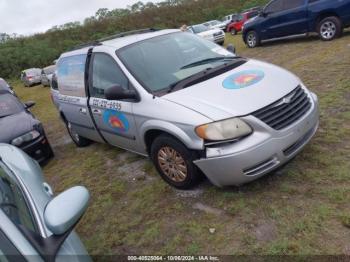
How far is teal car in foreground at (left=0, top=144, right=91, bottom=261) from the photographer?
175 cm

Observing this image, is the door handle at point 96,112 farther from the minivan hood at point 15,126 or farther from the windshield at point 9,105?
the windshield at point 9,105

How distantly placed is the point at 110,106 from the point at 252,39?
10644 millimetres

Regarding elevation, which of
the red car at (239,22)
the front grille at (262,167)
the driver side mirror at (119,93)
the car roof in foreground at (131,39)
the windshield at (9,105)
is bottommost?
the red car at (239,22)

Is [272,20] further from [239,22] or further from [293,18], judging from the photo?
[239,22]

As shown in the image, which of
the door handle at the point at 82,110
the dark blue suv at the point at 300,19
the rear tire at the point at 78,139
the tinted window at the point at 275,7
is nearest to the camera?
the door handle at the point at 82,110

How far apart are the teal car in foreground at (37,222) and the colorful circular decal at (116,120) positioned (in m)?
1.86

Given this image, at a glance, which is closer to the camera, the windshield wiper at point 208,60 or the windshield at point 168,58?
the windshield at point 168,58

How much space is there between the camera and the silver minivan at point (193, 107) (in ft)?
10.9

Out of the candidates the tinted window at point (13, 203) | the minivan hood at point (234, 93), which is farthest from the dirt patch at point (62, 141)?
the tinted window at point (13, 203)

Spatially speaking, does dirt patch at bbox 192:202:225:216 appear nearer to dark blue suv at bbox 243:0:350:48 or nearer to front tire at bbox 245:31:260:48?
dark blue suv at bbox 243:0:350:48

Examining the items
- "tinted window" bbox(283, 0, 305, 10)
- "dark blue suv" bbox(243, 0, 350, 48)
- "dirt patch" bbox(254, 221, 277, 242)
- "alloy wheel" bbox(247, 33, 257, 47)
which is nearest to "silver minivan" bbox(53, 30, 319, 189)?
"dirt patch" bbox(254, 221, 277, 242)

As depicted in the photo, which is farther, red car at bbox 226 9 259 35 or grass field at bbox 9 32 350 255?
red car at bbox 226 9 259 35

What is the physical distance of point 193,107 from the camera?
350 centimetres

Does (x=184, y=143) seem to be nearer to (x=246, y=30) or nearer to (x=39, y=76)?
(x=246, y=30)
